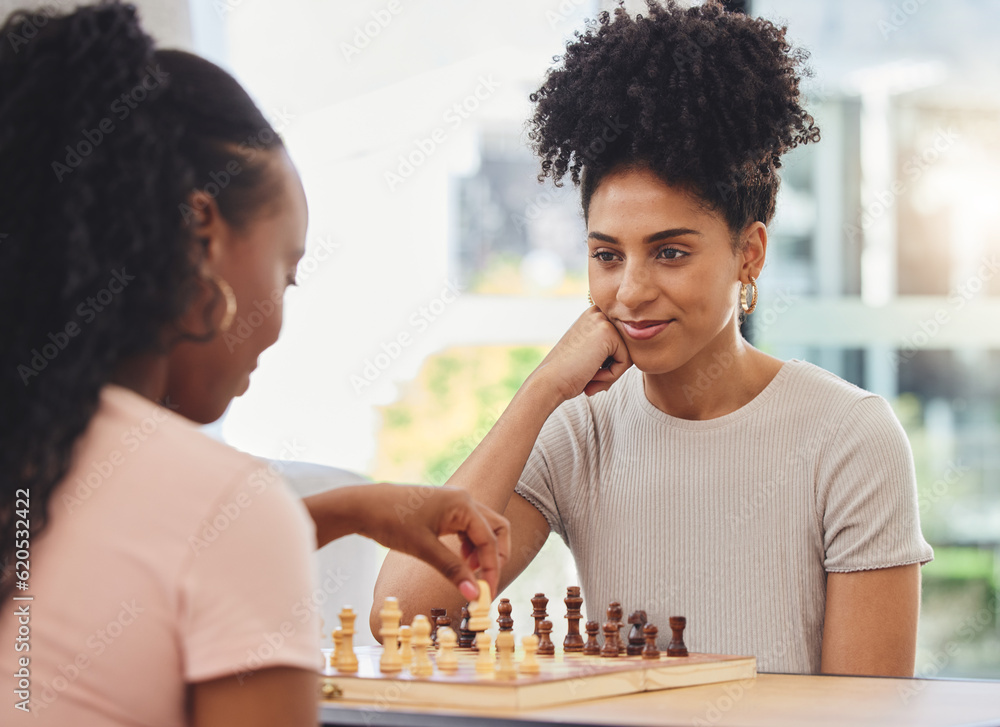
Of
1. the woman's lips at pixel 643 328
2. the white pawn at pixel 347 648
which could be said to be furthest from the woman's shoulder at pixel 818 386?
the white pawn at pixel 347 648

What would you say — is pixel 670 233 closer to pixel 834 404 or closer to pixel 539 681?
pixel 834 404

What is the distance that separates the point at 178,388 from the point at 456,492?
0.37 meters

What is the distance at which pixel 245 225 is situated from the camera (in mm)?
902

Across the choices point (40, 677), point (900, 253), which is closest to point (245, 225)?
point (40, 677)

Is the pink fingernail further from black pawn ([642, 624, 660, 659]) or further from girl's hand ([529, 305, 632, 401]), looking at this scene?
girl's hand ([529, 305, 632, 401])

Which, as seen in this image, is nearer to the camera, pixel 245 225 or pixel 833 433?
pixel 245 225

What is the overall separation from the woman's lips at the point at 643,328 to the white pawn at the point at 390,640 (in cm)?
68

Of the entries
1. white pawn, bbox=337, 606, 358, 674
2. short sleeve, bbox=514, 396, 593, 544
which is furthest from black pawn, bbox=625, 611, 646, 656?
short sleeve, bbox=514, 396, 593, 544

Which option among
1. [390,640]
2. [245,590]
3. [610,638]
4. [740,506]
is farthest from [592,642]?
[245,590]

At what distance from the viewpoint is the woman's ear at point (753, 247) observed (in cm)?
169

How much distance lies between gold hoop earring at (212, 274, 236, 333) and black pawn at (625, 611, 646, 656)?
681 millimetres

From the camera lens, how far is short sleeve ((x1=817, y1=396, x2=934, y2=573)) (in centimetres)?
149

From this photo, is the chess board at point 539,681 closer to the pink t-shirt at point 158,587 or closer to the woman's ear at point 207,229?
the pink t-shirt at point 158,587

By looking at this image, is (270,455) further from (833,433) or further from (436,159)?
(833,433)
